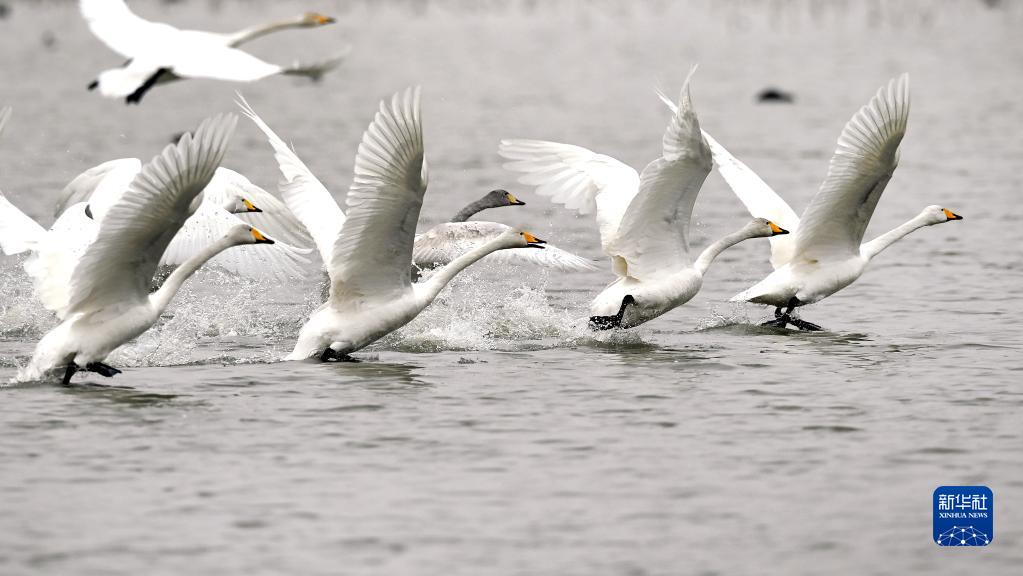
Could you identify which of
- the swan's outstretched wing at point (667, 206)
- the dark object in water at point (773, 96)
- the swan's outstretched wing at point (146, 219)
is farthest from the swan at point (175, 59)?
the dark object in water at point (773, 96)

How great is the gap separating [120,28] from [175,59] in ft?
4.16

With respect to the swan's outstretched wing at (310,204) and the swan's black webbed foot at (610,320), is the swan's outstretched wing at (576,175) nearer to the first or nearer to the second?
the swan's black webbed foot at (610,320)

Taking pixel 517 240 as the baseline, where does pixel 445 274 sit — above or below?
below

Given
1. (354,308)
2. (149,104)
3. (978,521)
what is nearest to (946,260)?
(354,308)

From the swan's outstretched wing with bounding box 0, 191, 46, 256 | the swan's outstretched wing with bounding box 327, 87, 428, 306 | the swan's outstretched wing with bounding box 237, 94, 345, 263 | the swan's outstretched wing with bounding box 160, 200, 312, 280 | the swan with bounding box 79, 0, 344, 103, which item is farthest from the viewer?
the swan's outstretched wing with bounding box 160, 200, 312, 280

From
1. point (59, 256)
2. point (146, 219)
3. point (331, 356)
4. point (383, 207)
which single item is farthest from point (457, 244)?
point (146, 219)

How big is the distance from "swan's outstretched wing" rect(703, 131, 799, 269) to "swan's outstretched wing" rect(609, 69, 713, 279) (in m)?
1.85

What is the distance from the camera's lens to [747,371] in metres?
12.6

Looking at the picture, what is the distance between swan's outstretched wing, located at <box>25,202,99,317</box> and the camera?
12.0 metres

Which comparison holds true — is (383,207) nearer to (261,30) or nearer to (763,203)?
(261,30)

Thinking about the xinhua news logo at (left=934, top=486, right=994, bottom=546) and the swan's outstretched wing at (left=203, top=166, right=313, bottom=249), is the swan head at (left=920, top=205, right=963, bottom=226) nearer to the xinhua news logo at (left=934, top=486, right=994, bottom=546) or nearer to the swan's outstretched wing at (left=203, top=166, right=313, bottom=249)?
the swan's outstretched wing at (left=203, top=166, right=313, bottom=249)

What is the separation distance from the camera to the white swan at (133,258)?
10.2 m

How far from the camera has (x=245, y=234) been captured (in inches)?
454

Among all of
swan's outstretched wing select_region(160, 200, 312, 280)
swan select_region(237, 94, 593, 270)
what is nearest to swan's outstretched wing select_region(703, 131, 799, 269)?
swan select_region(237, 94, 593, 270)
